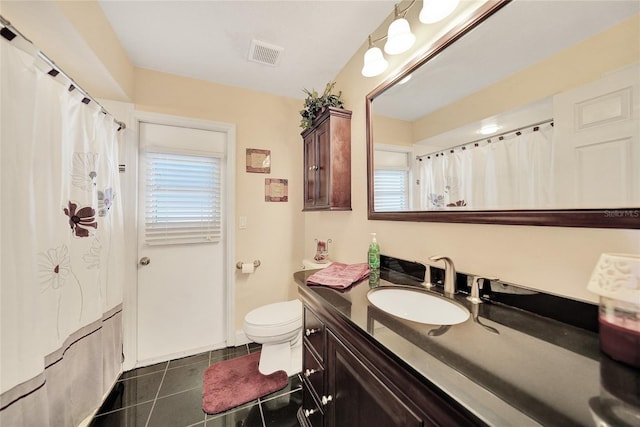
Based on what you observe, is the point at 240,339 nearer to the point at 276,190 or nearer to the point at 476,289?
the point at 276,190

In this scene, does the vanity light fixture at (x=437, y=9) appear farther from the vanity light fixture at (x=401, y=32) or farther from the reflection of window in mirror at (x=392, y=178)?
the reflection of window in mirror at (x=392, y=178)

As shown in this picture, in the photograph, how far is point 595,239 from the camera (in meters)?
0.65

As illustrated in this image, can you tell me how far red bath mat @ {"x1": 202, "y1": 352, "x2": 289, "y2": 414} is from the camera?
1.52 meters

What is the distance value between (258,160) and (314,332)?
1714 mm

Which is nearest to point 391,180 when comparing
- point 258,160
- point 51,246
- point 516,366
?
point 516,366

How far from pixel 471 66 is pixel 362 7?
2.67ft

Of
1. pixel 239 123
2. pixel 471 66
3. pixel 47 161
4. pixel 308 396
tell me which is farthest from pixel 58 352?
pixel 471 66

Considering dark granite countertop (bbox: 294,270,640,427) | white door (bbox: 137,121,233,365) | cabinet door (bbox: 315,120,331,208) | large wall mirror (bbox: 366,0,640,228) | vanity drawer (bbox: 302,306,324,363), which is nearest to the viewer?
dark granite countertop (bbox: 294,270,640,427)

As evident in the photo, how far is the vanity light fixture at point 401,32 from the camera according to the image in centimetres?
97

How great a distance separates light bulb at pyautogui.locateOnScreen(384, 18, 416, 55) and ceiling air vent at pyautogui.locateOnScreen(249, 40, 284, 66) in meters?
0.90

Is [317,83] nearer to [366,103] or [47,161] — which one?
[366,103]
